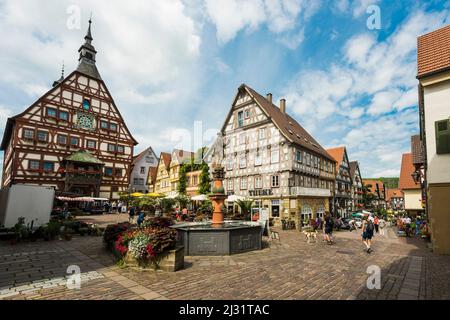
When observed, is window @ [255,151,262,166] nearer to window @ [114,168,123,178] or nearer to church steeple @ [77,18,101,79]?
window @ [114,168,123,178]

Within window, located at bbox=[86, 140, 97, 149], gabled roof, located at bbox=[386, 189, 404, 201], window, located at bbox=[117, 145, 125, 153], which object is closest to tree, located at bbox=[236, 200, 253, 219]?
window, located at bbox=[117, 145, 125, 153]

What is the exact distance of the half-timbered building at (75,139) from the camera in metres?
27.3

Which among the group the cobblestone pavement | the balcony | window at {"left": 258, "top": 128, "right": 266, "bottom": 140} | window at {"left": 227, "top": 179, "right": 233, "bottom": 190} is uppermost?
window at {"left": 258, "top": 128, "right": 266, "bottom": 140}

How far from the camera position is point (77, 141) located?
3078cm

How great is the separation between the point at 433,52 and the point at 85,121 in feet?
112

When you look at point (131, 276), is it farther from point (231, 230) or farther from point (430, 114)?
point (430, 114)

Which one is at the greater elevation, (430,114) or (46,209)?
(430,114)

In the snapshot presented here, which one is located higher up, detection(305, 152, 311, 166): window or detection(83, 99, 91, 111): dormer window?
detection(83, 99, 91, 111): dormer window

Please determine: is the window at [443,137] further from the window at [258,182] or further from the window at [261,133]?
the window at [258,182]

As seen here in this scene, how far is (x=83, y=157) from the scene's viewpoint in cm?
2962

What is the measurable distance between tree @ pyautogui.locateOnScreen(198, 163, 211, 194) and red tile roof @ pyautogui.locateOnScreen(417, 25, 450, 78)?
2563 cm

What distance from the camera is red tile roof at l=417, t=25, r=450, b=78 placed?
11672 millimetres

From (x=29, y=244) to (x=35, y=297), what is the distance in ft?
25.8
